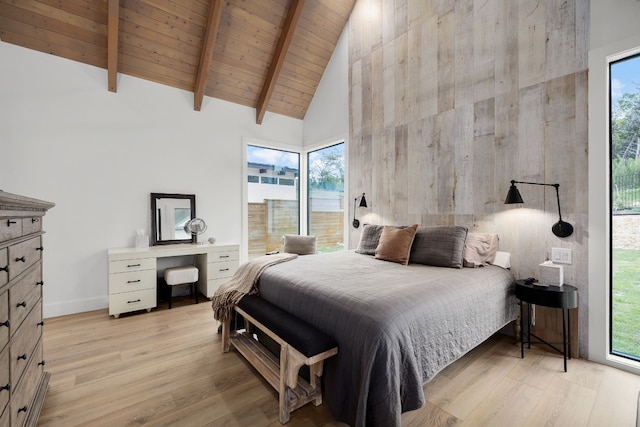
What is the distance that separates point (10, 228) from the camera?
1216 millimetres

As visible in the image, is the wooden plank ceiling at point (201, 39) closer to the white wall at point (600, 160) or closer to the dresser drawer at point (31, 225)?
the dresser drawer at point (31, 225)

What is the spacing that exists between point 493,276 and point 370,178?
2042mm

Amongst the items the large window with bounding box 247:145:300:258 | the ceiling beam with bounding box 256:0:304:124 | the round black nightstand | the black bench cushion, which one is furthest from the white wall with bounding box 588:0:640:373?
the large window with bounding box 247:145:300:258

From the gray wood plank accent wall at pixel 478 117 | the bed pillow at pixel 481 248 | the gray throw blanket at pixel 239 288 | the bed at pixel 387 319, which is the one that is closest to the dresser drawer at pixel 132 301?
the gray throw blanket at pixel 239 288

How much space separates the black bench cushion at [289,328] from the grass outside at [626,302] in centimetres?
230

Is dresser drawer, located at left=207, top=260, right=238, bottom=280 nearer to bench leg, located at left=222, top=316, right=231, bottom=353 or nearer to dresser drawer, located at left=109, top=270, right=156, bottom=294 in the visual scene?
dresser drawer, located at left=109, top=270, right=156, bottom=294

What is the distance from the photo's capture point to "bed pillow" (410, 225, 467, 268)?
2486 mm

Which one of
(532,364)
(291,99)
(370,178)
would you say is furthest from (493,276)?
(291,99)

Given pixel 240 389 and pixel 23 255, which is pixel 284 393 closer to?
pixel 240 389

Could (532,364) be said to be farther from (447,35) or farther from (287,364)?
(447,35)

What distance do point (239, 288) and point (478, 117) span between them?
281 cm

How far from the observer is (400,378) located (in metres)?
1.43

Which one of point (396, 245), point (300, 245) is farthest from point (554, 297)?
point (300, 245)

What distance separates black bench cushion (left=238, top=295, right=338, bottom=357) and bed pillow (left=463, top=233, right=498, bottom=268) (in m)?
1.62
